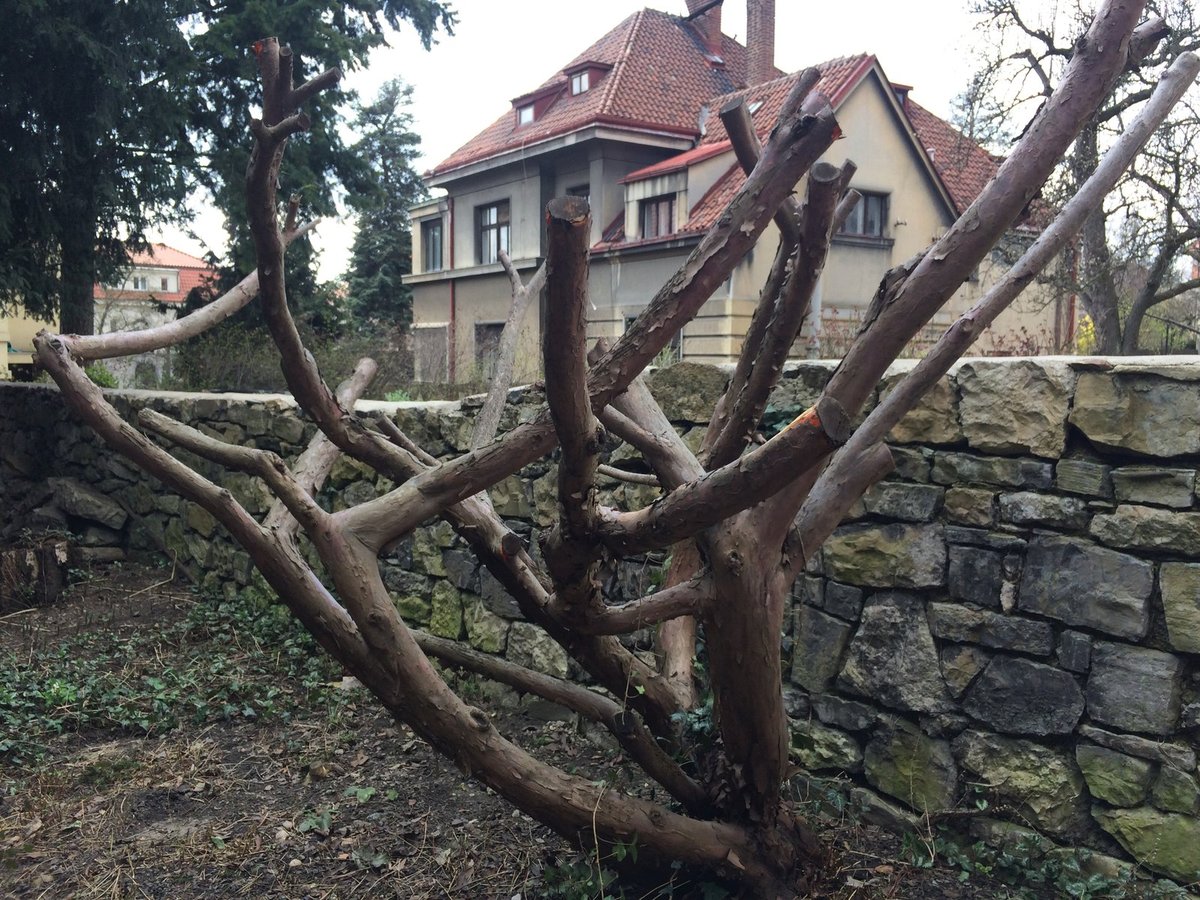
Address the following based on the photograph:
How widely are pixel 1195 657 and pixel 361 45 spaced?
34.0 feet

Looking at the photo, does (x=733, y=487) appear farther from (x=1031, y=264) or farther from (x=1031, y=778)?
(x=1031, y=778)

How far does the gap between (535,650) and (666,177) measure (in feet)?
35.3

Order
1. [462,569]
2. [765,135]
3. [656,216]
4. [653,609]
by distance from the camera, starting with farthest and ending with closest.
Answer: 1. [656,216]
2. [765,135]
3. [462,569]
4. [653,609]

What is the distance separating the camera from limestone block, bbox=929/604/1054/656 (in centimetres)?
286

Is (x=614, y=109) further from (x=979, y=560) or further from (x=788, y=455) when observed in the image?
(x=788, y=455)

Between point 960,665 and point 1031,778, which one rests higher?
point 960,665

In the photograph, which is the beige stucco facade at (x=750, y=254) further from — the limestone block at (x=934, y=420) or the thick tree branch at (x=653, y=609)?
the thick tree branch at (x=653, y=609)

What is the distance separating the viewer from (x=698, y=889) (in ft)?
8.33

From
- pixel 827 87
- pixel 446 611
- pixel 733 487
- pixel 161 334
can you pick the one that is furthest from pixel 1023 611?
pixel 827 87

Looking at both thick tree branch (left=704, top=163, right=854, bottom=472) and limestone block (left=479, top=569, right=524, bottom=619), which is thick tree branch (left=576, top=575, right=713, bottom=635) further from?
limestone block (left=479, top=569, right=524, bottom=619)

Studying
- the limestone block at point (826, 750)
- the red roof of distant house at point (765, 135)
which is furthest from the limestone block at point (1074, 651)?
the red roof of distant house at point (765, 135)

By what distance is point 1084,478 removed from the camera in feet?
9.13

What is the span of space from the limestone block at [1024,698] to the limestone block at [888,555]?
334 mm

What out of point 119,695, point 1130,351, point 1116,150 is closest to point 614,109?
point 1130,351
